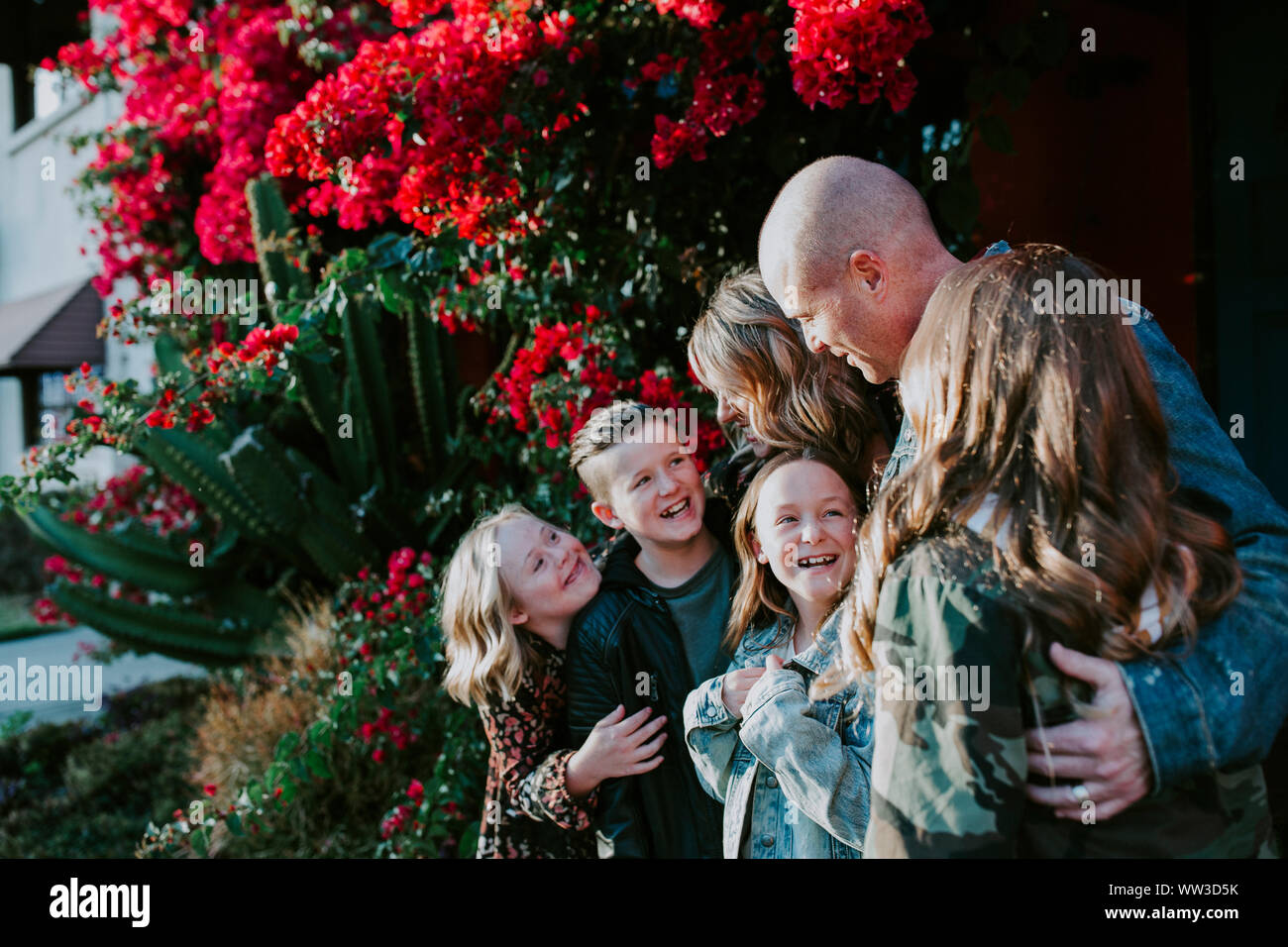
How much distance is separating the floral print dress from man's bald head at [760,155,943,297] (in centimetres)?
100

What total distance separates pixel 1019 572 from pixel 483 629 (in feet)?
4.00

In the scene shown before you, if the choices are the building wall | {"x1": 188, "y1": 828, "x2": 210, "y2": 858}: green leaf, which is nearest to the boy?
{"x1": 188, "y1": 828, "x2": 210, "y2": 858}: green leaf

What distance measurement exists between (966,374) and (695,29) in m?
1.64

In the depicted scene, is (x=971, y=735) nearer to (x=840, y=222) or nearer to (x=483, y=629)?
(x=840, y=222)

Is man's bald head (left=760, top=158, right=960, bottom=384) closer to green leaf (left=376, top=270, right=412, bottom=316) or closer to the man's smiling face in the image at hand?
the man's smiling face

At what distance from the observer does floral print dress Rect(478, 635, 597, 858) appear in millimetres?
1931

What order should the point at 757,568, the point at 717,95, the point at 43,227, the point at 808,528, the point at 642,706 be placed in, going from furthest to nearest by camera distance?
the point at 43,227 → the point at 717,95 → the point at 642,706 → the point at 757,568 → the point at 808,528

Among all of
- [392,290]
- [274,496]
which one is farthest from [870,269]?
[274,496]

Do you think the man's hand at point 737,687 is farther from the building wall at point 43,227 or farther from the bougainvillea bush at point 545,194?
the building wall at point 43,227

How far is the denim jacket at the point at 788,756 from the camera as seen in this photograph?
4.80 ft

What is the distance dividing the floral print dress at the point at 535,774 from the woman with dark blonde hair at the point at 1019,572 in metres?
0.89

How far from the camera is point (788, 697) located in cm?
152
